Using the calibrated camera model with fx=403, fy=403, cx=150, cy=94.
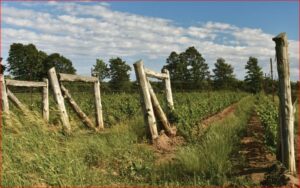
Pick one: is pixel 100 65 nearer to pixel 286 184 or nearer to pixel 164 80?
pixel 164 80

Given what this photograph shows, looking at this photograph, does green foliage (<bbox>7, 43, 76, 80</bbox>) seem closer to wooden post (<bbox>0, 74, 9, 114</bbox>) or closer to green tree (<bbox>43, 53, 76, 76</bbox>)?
green tree (<bbox>43, 53, 76, 76</bbox>)

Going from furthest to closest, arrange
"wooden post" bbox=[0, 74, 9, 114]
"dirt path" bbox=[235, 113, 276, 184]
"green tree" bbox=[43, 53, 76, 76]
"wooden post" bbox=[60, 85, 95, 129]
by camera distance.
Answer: "green tree" bbox=[43, 53, 76, 76] → "wooden post" bbox=[60, 85, 95, 129] → "wooden post" bbox=[0, 74, 9, 114] → "dirt path" bbox=[235, 113, 276, 184]

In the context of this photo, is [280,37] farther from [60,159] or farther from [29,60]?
[29,60]

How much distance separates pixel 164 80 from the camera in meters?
12.8

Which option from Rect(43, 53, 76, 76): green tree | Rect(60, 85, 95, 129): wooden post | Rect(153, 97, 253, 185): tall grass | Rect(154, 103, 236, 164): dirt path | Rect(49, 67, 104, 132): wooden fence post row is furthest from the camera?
Rect(43, 53, 76, 76): green tree

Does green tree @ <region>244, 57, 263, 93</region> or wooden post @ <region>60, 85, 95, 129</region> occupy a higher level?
green tree @ <region>244, 57, 263, 93</region>

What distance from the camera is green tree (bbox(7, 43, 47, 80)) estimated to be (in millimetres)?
56109

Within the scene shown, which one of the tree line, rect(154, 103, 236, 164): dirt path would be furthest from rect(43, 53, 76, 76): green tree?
rect(154, 103, 236, 164): dirt path

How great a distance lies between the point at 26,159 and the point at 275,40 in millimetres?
4044

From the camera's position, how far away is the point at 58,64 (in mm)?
64938


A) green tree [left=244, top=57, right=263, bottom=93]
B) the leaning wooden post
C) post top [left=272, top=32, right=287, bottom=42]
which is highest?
green tree [left=244, top=57, right=263, bottom=93]

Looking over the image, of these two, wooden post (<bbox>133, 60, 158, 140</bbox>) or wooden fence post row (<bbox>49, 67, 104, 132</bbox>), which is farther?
wooden fence post row (<bbox>49, 67, 104, 132</bbox>)

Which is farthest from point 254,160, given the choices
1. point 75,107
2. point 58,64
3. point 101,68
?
point 58,64

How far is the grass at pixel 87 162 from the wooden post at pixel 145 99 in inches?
76.2
